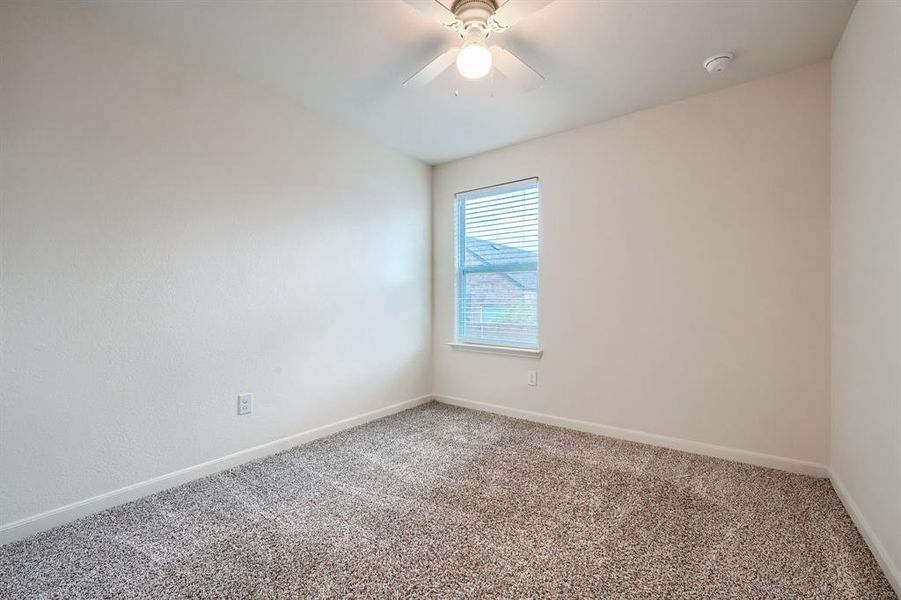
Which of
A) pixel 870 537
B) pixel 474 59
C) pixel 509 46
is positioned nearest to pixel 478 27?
pixel 474 59

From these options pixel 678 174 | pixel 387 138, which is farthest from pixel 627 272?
pixel 387 138

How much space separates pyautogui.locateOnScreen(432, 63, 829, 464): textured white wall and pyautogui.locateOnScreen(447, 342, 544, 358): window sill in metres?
0.06

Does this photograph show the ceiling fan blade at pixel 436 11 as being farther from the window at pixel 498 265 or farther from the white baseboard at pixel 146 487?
the white baseboard at pixel 146 487

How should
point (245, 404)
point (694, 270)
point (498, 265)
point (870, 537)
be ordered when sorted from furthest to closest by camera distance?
point (498, 265) → point (694, 270) → point (245, 404) → point (870, 537)

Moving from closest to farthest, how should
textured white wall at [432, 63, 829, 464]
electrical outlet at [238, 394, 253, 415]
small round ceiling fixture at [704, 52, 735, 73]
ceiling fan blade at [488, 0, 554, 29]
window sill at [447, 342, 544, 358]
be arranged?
ceiling fan blade at [488, 0, 554, 29] → small round ceiling fixture at [704, 52, 735, 73] → textured white wall at [432, 63, 829, 464] → electrical outlet at [238, 394, 253, 415] → window sill at [447, 342, 544, 358]

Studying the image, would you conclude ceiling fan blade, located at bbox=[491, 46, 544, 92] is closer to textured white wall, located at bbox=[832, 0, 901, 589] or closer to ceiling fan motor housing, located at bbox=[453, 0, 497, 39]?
ceiling fan motor housing, located at bbox=[453, 0, 497, 39]

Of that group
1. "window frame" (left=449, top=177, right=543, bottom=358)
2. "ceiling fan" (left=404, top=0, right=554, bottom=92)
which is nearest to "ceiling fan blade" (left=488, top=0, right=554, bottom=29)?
"ceiling fan" (left=404, top=0, right=554, bottom=92)

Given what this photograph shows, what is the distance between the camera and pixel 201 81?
2.30m

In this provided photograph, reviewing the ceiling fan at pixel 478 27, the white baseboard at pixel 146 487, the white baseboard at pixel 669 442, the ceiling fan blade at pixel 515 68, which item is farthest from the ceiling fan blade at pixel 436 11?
the white baseboard at pixel 669 442

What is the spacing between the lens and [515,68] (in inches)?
77.3

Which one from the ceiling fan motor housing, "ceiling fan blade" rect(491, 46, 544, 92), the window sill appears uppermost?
the ceiling fan motor housing

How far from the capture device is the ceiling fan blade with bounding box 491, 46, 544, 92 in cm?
191

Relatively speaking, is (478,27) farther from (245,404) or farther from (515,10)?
(245,404)

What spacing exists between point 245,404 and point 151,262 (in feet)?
3.16
